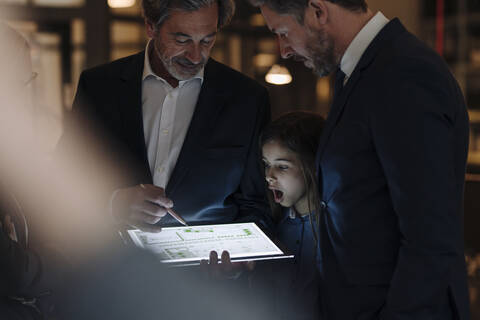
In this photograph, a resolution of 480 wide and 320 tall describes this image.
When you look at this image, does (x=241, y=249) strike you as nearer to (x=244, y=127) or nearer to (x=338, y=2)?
(x=244, y=127)

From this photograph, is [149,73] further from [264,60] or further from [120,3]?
[264,60]

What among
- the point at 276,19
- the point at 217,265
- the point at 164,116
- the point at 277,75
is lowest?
the point at 217,265

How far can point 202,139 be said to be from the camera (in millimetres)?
1711

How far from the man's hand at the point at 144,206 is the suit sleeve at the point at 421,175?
24.1 inches

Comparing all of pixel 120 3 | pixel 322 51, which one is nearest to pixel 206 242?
pixel 322 51

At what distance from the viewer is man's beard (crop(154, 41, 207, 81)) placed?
1701 millimetres

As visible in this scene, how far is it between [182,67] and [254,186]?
435mm

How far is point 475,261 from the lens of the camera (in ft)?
15.4

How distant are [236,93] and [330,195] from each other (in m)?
0.58

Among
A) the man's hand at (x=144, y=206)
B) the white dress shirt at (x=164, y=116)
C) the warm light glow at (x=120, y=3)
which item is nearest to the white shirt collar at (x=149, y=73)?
the white dress shirt at (x=164, y=116)

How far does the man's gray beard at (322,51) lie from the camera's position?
52.5 inches

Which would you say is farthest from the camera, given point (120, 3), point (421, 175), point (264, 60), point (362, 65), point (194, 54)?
point (264, 60)

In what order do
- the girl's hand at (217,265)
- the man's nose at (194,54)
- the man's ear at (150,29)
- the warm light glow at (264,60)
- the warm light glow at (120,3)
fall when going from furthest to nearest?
the warm light glow at (264,60), the warm light glow at (120,3), the man's ear at (150,29), the man's nose at (194,54), the girl's hand at (217,265)

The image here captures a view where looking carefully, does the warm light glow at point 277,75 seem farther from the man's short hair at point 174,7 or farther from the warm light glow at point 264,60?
the man's short hair at point 174,7
